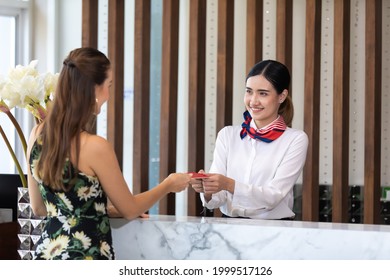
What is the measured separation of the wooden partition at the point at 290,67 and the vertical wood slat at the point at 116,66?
0.20 ft

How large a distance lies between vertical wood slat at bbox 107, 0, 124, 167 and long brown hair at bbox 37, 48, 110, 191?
81.7 inches

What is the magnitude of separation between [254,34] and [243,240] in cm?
202

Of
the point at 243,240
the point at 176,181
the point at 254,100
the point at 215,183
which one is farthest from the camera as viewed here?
the point at 254,100

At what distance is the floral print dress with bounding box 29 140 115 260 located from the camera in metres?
2.14

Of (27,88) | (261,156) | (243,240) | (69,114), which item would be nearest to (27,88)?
(27,88)

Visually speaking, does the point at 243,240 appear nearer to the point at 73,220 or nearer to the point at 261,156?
the point at 73,220

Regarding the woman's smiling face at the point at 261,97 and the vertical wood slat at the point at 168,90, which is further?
the vertical wood slat at the point at 168,90

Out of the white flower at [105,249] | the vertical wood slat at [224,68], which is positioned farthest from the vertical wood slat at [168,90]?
the white flower at [105,249]

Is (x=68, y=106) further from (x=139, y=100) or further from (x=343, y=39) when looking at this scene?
(x=343, y=39)

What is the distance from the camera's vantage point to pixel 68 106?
2162 mm

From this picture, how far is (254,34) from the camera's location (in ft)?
13.5

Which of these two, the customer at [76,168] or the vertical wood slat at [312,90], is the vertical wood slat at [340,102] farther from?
the customer at [76,168]

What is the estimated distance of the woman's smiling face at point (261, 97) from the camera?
9.96ft
